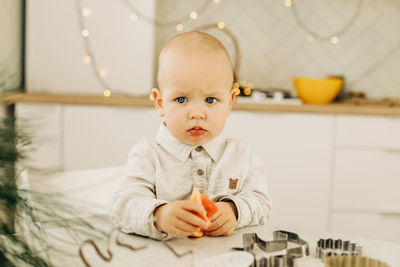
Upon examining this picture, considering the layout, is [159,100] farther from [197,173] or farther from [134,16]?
[134,16]

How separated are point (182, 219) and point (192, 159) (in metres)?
0.28

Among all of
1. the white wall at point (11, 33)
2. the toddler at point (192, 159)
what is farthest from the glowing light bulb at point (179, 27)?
the toddler at point (192, 159)

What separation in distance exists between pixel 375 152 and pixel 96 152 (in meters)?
1.38

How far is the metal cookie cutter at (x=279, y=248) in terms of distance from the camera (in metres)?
0.69

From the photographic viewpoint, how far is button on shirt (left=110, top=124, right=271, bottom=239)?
104 centimetres

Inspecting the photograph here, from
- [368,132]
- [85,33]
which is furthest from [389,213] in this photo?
[85,33]

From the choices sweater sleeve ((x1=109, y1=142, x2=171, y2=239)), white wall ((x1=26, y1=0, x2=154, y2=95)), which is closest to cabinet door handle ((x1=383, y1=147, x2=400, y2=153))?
white wall ((x1=26, y1=0, x2=154, y2=95))

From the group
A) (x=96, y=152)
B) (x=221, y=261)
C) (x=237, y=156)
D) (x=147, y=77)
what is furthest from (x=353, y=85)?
(x=221, y=261)

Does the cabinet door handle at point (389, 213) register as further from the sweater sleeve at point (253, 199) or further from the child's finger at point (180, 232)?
the child's finger at point (180, 232)

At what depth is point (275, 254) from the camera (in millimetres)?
740

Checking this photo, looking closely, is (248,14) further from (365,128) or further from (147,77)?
(365,128)

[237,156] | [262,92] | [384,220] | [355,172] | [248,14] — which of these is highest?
[248,14]

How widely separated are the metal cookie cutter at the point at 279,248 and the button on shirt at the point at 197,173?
206 mm

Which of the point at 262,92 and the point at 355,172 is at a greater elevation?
the point at 262,92
